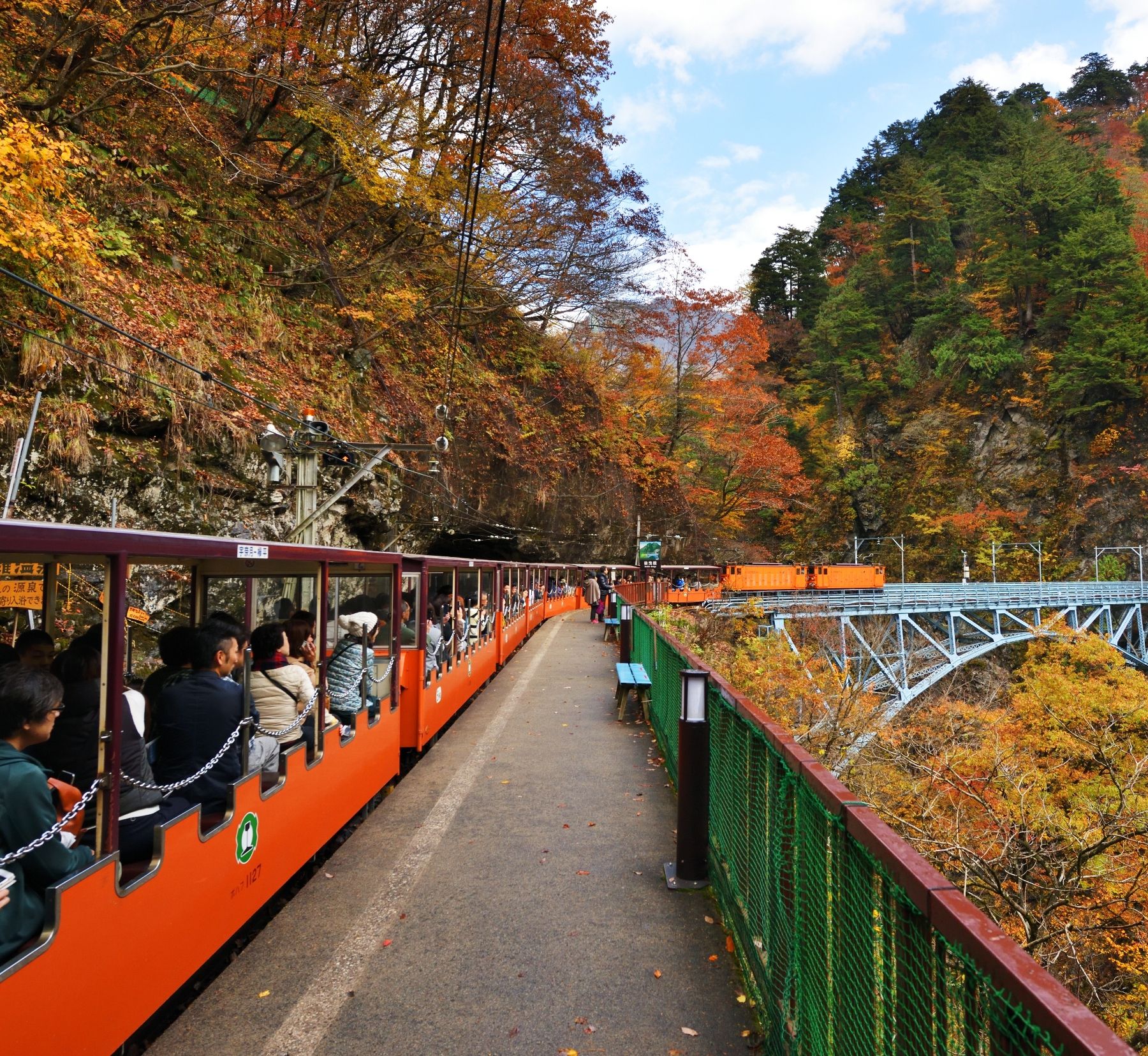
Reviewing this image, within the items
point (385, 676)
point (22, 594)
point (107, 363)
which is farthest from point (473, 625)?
point (22, 594)

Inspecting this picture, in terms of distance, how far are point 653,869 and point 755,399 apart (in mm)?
41448

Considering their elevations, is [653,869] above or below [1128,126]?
below

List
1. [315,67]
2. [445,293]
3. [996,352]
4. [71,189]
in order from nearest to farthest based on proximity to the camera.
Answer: [71,189] < [315,67] < [445,293] < [996,352]

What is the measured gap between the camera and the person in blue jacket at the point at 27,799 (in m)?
2.51

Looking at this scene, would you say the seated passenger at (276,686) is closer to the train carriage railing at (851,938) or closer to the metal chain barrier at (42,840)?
the metal chain barrier at (42,840)

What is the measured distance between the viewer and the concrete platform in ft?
10.6

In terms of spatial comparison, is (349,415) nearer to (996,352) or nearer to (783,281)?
(996,352)

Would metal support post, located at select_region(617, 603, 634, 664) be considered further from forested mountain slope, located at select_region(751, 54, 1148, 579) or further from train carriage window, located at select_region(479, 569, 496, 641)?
forested mountain slope, located at select_region(751, 54, 1148, 579)

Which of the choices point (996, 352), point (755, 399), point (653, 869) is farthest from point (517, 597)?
point (996, 352)

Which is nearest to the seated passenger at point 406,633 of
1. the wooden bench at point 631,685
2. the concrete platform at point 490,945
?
the concrete platform at point 490,945

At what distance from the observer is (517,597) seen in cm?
1877

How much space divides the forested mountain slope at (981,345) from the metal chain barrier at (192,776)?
54.0 metres

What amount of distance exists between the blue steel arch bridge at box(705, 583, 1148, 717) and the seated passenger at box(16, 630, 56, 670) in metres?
27.8

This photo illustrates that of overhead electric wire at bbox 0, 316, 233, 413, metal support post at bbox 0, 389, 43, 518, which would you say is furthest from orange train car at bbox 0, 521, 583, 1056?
overhead electric wire at bbox 0, 316, 233, 413
